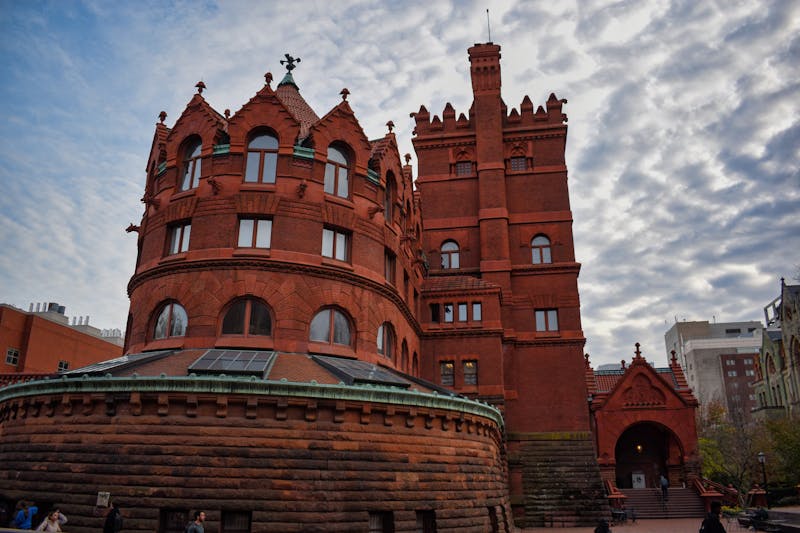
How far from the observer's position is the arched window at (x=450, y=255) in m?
44.5

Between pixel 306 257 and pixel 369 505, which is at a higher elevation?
pixel 306 257

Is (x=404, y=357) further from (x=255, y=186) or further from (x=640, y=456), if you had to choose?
(x=640, y=456)

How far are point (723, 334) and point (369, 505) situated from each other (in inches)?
6253

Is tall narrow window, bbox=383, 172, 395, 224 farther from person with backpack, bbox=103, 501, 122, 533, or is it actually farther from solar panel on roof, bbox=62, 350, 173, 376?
person with backpack, bbox=103, 501, 122, 533

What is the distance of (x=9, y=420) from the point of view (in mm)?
21109

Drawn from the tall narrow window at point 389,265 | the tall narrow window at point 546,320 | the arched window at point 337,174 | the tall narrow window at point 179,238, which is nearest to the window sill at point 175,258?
the tall narrow window at point 179,238

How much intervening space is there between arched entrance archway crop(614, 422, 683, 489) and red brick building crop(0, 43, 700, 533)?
8.49 metres

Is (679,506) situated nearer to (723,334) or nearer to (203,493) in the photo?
(203,493)

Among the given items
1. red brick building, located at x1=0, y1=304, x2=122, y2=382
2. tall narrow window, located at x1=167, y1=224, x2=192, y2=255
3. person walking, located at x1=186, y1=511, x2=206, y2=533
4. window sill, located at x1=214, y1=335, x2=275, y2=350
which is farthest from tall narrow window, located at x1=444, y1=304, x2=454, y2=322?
red brick building, located at x1=0, y1=304, x2=122, y2=382

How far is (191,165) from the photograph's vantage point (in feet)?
90.3

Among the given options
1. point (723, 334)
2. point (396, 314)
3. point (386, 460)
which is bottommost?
point (386, 460)

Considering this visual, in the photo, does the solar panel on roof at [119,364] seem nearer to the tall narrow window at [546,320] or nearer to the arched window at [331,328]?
the arched window at [331,328]

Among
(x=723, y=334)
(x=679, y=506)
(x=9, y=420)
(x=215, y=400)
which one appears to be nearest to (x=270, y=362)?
(x=215, y=400)

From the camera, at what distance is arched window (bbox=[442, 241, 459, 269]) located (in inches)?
1753
